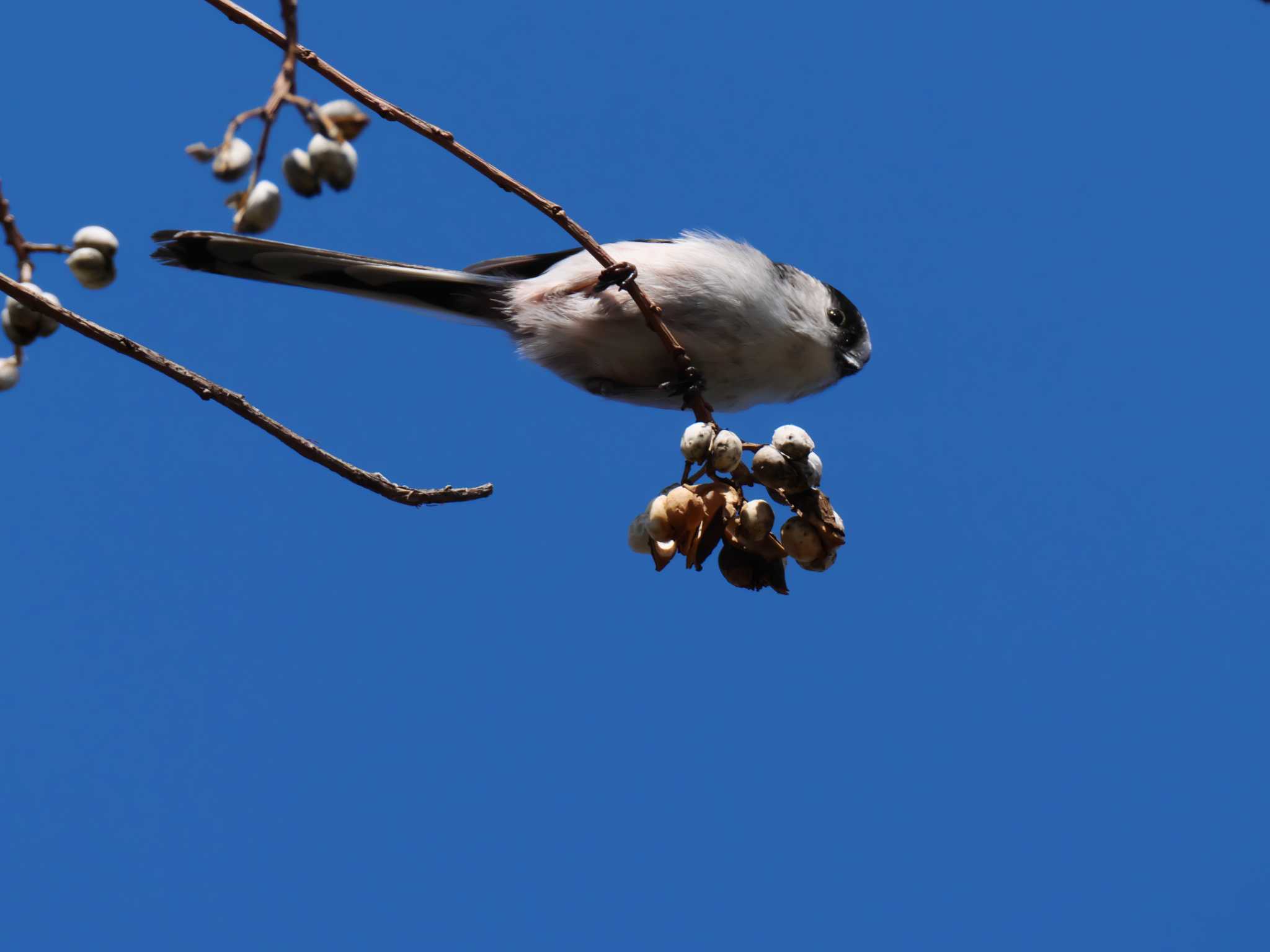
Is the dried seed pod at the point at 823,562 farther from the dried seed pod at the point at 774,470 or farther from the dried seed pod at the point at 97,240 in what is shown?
the dried seed pod at the point at 97,240

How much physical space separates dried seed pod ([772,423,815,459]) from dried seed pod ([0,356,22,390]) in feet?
4.47

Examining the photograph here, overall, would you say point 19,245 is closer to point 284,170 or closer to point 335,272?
point 284,170

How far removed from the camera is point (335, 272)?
3.45 m

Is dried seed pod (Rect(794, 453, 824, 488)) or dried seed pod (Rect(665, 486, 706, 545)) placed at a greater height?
dried seed pod (Rect(794, 453, 824, 488))

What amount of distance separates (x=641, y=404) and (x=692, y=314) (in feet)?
1.33

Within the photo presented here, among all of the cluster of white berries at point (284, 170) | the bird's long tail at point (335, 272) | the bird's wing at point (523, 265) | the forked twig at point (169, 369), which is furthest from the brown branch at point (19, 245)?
the bird's wing at point (523, 265)

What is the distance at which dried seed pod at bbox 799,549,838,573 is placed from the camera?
93.4 inches

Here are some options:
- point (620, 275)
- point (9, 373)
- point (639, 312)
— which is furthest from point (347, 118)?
point (639, 312)

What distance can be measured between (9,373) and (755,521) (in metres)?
1.32

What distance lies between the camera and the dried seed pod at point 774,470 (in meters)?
2.35

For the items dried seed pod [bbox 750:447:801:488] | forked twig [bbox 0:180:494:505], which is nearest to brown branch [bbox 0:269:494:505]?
forked twig [bbox 0:180:494:505]

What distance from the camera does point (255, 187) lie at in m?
1.34

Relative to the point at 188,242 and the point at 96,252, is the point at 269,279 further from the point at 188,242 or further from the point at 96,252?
the point at 96,252

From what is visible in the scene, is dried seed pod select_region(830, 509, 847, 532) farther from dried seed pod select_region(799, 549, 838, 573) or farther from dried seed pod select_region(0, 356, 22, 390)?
dried seed pod select_region(0, 356, 22, 390)
